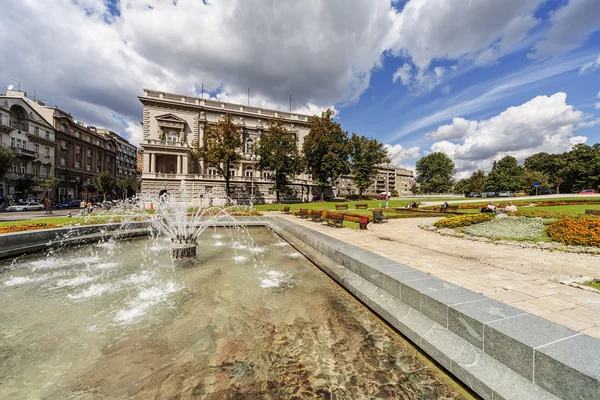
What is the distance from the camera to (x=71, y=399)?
269 centimetres

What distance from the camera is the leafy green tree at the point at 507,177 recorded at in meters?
58.7

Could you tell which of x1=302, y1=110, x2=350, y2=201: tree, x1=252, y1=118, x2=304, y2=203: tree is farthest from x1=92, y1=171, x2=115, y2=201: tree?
x1=302, y1=110, x2=350, y2=201: tree

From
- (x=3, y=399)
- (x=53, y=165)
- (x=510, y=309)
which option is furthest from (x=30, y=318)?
(x=53, y=165)

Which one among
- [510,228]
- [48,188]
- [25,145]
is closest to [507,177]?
[510,228]

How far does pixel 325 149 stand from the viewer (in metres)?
Answer: 41.8

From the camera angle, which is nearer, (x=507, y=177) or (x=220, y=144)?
(x=220, y=144)

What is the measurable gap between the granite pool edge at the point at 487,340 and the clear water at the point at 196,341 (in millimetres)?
322

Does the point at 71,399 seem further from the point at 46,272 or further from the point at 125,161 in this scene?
the point at 125,161

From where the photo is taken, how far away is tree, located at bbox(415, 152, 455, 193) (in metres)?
78.4

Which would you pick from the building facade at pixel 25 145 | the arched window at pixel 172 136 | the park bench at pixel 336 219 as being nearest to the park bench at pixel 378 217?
the park bench at pixel 336 219

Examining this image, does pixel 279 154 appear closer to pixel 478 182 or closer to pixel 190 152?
pixel 190 152

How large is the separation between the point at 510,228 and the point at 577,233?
3.05m

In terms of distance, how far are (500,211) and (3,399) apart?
67.5 feet

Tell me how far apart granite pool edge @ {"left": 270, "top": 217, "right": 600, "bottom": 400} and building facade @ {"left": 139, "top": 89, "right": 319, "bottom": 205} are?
126 ft
